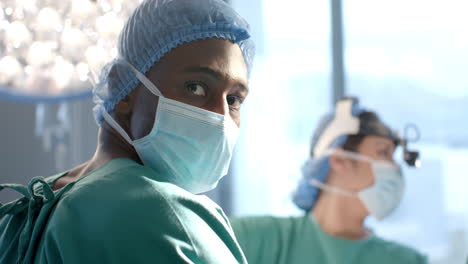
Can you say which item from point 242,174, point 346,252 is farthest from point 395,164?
point 242,174

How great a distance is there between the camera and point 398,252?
2.33 metres

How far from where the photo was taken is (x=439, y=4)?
2.92 metres

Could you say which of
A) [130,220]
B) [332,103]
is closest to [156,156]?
[130,220]

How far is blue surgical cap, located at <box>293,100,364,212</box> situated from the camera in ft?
8.31


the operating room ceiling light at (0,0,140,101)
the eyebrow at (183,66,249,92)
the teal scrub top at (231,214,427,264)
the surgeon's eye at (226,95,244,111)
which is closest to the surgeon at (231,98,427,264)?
the teal scrub top at (231,214,427,264)

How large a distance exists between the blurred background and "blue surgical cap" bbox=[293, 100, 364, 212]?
0.36 metres

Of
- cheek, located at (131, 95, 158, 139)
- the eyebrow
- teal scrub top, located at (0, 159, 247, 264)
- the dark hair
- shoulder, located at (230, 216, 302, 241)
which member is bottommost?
shoulder, located at (230, 216, 302, 241)

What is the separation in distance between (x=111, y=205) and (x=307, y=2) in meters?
2.68

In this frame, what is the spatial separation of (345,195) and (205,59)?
5.21 ft

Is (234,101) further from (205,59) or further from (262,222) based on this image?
(262,222)

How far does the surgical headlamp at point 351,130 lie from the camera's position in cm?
248

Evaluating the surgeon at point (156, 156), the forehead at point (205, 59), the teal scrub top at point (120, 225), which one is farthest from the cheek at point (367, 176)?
the teal scrub top at point (120, 225)

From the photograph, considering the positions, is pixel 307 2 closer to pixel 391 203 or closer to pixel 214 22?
pixel 391 203

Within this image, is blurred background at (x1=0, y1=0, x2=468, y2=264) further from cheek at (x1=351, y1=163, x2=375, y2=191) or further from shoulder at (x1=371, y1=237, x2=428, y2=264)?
shoulder at (x1=371, y1=237, x2=428, y2=264)
